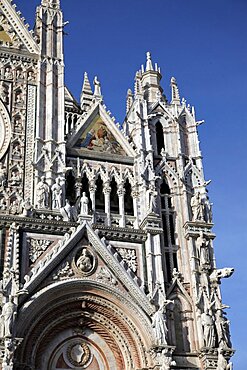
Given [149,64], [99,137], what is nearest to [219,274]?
[99,137]

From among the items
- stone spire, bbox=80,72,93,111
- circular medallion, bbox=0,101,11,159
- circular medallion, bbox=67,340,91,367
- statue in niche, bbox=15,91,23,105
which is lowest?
circular medallion, bbox=67,340,91,367

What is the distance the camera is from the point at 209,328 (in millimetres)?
18328

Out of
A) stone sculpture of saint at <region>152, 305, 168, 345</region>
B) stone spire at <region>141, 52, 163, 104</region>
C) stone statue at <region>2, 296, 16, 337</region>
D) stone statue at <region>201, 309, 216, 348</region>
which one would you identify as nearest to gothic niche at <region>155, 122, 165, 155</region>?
stone spire at <region>141, 52, 163, 104</region>

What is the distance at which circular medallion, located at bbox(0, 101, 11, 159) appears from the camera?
20562 millimetres

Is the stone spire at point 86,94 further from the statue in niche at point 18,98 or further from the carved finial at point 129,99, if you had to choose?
the statue in niche at point 18,98

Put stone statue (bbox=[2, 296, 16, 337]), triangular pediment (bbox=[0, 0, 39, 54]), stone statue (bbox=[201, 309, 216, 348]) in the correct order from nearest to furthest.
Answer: stone statue (bbox=[2, 296, 16, 337]) < stone statue (bbox=[201, 309, 216, 348]) < triangular pediment (bbox=[0, 0, 39, 54])

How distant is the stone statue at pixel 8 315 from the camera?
16.2 m

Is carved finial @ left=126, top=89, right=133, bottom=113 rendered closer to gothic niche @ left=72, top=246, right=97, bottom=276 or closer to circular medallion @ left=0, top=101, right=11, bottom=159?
circular medallion @ left=0, top=101, right=11, bottom=159

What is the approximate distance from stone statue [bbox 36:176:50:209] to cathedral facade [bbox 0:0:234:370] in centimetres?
3

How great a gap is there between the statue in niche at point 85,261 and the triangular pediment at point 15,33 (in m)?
8.34

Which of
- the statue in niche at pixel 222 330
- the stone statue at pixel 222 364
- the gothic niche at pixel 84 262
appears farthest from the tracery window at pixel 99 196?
the stone statue at pixel 222 364

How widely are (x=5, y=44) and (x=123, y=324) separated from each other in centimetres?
1112

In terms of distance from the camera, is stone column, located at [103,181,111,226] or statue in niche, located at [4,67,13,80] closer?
stone column, located at [103,181,111,226]

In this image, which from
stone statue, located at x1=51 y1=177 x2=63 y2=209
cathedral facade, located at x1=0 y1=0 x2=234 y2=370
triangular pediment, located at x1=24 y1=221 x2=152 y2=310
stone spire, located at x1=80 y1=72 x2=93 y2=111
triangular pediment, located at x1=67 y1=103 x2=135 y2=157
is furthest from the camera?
stone spire, located at x1=80 y1=72 x2=93 y2=111
